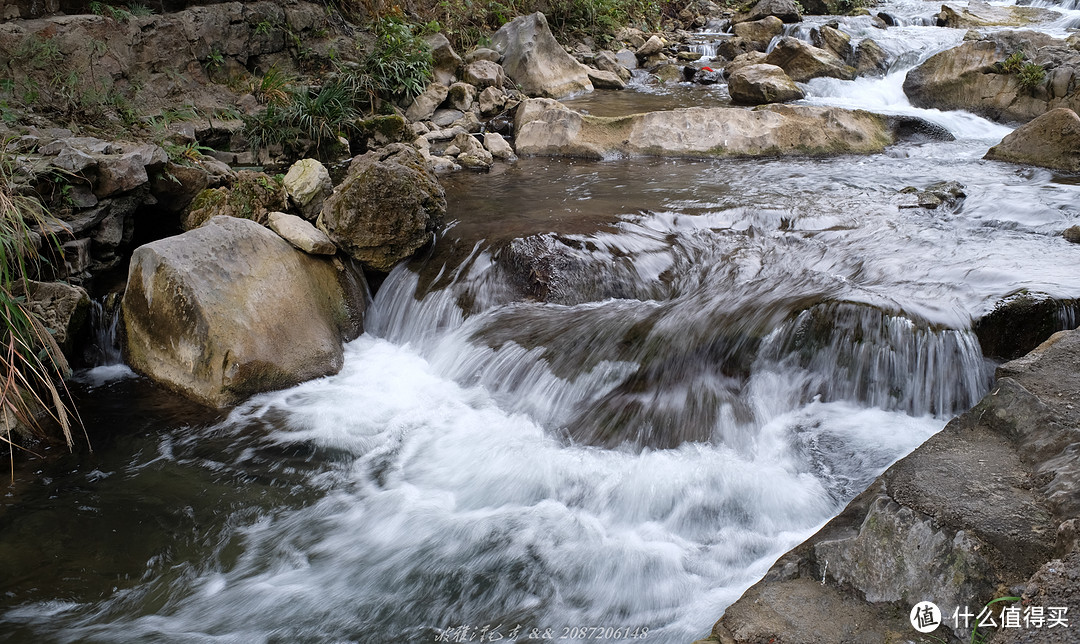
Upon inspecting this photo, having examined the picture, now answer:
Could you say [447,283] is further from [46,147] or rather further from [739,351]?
[46,147]

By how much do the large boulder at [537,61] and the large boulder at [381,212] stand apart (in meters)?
5.74

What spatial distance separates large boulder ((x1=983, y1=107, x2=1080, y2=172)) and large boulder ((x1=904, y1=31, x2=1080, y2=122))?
59.1 inches

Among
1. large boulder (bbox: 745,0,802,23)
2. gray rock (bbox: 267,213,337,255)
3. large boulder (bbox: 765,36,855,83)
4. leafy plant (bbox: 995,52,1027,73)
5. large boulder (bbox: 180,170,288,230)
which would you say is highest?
large boulder (bbox: 745,0,802,23)

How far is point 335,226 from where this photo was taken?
5059 millimetres

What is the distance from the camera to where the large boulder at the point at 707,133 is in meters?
7.50

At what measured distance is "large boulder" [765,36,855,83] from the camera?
10664 millimetres

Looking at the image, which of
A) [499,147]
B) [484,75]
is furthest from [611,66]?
[499,147]

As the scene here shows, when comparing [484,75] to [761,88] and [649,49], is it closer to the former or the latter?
[761,88]

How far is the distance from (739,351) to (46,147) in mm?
5051

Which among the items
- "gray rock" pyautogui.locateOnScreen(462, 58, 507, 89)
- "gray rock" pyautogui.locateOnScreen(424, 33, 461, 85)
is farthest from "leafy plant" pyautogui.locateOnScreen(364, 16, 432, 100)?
"gray rock" pyautogui.locateOnScreen(462, 58, 507, 89)

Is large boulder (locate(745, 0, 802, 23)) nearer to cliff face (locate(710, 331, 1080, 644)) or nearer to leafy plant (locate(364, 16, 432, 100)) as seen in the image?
leafy plant (locate(364, 16, 432, 100))

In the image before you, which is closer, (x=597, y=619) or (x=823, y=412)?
(x=597, y=619)

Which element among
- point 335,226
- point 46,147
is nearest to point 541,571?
point 335,226

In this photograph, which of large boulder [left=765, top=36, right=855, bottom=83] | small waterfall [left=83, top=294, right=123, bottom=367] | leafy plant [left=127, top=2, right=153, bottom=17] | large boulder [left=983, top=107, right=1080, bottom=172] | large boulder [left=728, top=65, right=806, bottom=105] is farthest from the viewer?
large boulder [left=765, top=36, right=855, bottom=83]
